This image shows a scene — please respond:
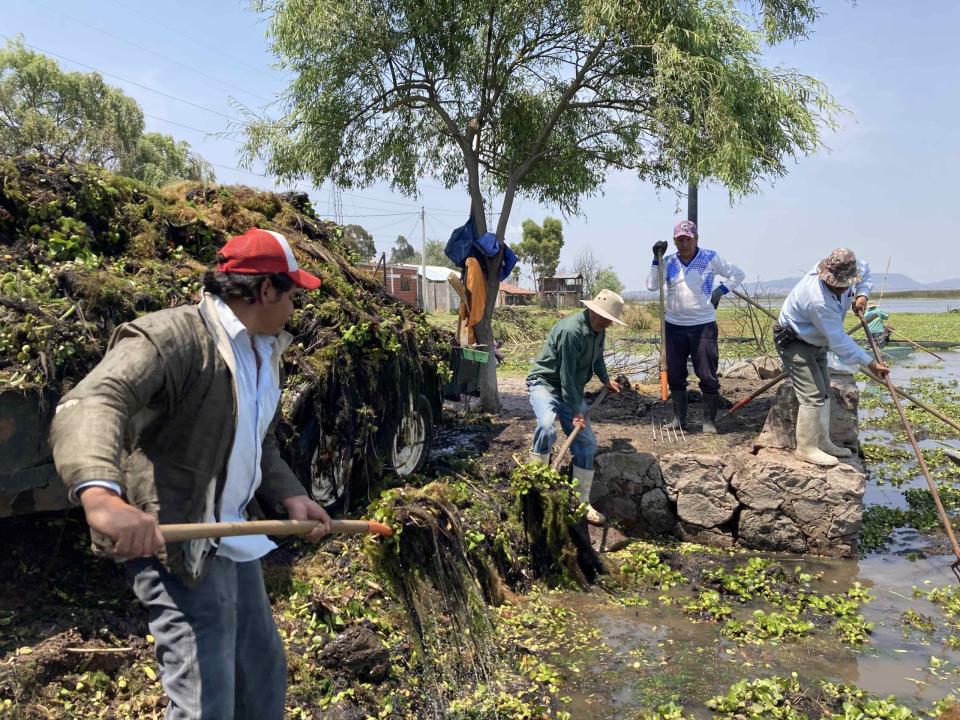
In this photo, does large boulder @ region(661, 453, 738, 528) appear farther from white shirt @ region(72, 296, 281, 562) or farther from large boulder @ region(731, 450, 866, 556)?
white shirt @ region(72, 296, 281, 562)

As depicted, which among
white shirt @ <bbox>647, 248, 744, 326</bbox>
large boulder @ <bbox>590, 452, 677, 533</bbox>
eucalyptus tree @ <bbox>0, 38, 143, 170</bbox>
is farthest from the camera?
eucalyptus tree @ <bbox>0, 38, 143, 170</bbox>

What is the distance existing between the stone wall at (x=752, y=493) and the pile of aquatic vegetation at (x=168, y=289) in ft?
6.77

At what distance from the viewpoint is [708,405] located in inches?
299

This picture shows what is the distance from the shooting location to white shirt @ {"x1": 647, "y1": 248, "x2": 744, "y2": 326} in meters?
7.17

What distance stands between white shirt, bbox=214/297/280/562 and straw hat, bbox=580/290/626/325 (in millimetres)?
3692

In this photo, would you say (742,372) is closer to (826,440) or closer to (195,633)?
(826,440)

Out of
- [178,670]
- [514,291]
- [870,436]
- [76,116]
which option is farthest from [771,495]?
[514,291]

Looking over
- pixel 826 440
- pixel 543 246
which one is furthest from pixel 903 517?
pixel 543 246

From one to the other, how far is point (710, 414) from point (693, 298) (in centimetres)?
130

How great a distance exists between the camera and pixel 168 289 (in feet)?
15.7

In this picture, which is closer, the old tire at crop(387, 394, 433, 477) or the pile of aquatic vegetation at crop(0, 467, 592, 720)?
the pile of aquatic vegetation at crop(0, 467, 592, 720)

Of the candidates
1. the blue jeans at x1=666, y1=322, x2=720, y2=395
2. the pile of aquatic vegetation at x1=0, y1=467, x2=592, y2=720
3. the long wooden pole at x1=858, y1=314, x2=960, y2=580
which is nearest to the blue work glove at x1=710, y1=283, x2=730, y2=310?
the blue jeans at x1=666, y1=322, x2=720, y2=395

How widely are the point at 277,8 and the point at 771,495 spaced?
7509mm

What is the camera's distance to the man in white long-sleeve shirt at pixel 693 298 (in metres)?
7.18
